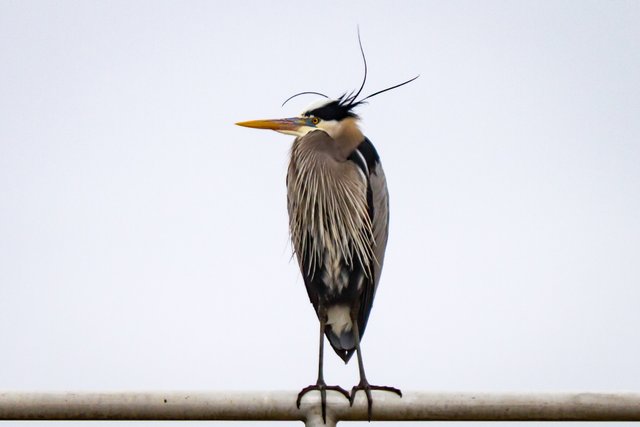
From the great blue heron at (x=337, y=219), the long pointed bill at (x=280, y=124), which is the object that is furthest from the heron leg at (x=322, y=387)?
the long pointed bill at (x=280, y=124)

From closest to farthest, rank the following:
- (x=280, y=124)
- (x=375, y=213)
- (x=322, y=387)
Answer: (x=322, y=387) → (x=375, y=213) → (x=280, y=124)

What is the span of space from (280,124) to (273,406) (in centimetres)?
237

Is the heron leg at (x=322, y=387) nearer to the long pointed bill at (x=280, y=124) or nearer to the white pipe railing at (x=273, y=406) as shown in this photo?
the white pipe railing at (x=273, y=406)

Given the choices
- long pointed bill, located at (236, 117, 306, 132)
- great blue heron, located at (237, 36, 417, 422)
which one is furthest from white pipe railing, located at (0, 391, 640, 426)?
long pointed bill, located at (236, 117, 306, 132)

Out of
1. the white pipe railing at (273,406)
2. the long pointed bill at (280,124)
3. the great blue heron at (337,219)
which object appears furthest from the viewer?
the long pointed bill at (280,124)

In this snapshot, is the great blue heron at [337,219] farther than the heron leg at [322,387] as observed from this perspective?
Yes

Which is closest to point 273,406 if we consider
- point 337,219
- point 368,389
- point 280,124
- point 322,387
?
point 322,387

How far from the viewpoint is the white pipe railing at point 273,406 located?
2.04m

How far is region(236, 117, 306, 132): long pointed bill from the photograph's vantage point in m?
4.27

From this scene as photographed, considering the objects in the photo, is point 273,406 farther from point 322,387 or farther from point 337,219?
point 337,219

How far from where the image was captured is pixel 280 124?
4.30m

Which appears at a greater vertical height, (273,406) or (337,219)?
(337,219)

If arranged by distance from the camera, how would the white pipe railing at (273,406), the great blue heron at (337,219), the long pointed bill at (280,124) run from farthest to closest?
the long pointed bill at (280,124) < the great blue heron at (337,219) < the white pipe railing at (273,406)

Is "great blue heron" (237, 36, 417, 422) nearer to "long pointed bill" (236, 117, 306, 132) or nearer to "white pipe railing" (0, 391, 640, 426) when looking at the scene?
"long pointed bill" (236, 117, 306, 132)
